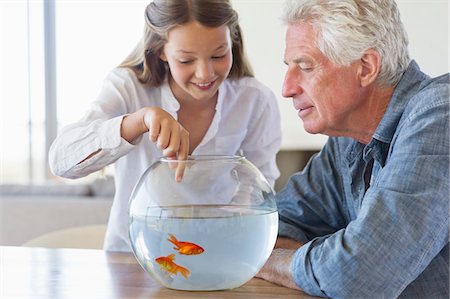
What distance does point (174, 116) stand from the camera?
1.87 metres

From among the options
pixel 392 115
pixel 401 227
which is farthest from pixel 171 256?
pixel 392 115

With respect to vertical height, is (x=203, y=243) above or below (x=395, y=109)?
below

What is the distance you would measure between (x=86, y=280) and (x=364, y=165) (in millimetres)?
570

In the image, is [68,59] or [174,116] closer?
[174,116]

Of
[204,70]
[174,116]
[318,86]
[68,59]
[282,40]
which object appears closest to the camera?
[318,86]

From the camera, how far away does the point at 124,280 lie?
1.26 meters

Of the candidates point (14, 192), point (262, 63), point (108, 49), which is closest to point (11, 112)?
point (108, 49)

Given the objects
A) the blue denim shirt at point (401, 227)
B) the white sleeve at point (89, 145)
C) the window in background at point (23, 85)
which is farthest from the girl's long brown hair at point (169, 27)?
the window in background at point (23, 85)

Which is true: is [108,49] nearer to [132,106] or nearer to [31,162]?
[31,162]

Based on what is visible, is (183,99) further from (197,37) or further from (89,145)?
(89,145)

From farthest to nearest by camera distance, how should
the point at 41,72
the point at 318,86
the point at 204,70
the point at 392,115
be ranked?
1. the point at 41,72
2. the point at 204,70
3. the point at 318,86
4. the point at 392,115

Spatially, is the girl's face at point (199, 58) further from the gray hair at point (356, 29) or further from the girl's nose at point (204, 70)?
the gray hair at point (356, 29)

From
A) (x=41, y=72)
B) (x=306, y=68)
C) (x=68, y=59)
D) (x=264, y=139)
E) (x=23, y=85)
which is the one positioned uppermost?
(x=306, y=68)

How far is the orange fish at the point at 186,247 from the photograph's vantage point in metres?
1.10
